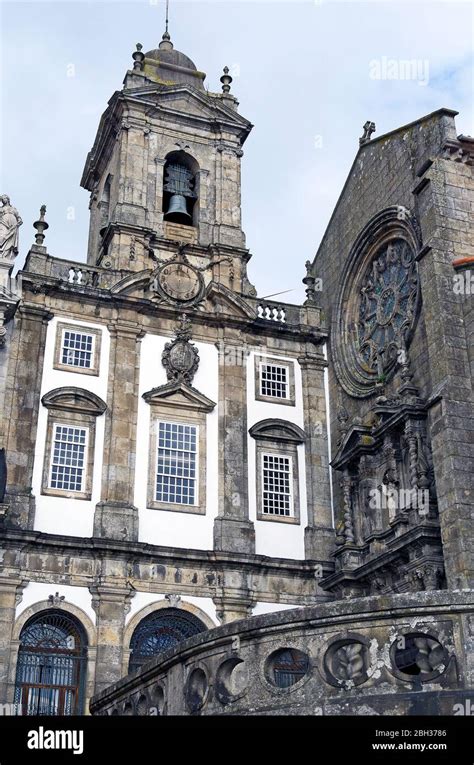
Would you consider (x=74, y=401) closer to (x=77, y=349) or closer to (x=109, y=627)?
(x=77, y=349)

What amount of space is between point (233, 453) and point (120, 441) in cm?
280

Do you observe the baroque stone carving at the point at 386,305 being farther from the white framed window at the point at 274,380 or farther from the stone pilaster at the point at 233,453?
the stone pilaster at the point at 233,453

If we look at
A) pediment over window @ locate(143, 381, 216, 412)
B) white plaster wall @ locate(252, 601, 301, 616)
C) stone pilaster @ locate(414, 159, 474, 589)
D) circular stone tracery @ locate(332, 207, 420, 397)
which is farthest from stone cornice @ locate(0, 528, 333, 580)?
stone pilaster @ locate(414, 159, 474, 589)

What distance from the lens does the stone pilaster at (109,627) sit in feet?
→ 65.3

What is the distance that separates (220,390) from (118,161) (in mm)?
7294

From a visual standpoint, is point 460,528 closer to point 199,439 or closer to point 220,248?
point 199,439

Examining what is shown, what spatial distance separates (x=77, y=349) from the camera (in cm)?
2306

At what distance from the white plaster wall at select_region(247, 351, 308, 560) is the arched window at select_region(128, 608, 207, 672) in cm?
237

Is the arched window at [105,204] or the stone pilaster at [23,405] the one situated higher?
the arched window at [105,204]

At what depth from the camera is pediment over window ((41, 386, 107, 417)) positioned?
22.1m

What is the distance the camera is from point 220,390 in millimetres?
23938

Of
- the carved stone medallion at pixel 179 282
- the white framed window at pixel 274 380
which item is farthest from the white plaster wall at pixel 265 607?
the carved stone medallion at pixel 179 282
